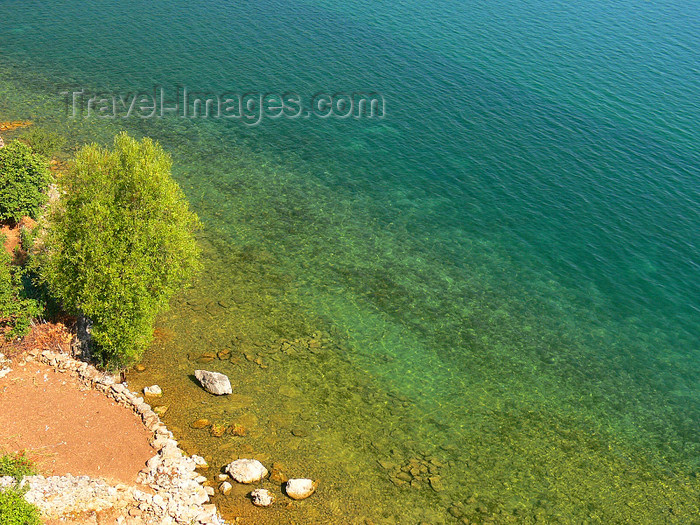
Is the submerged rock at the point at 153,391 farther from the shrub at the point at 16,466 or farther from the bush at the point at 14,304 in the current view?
the bush at the point at 14,304

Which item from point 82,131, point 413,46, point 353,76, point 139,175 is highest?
point 413,46

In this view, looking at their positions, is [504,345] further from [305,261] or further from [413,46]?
[413,46]

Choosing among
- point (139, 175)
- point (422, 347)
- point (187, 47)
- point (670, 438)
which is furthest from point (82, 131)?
point (670, 438)

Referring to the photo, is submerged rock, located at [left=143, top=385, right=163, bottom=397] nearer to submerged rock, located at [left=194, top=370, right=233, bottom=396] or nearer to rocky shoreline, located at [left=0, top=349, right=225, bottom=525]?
submerged rock, located at [left=194, top=370, right=233, bottom=396]

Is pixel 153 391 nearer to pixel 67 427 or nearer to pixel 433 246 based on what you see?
pixel 67 427

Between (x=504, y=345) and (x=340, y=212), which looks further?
(x=340, y=212)

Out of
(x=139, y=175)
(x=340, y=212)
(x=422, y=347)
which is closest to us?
(x=139, y=175)

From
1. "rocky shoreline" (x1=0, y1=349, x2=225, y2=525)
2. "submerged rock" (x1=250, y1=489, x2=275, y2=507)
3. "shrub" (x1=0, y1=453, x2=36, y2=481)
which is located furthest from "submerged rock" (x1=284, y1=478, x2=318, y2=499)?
"shrub" (x1=0, y1=453, x2=36, y2=481)
